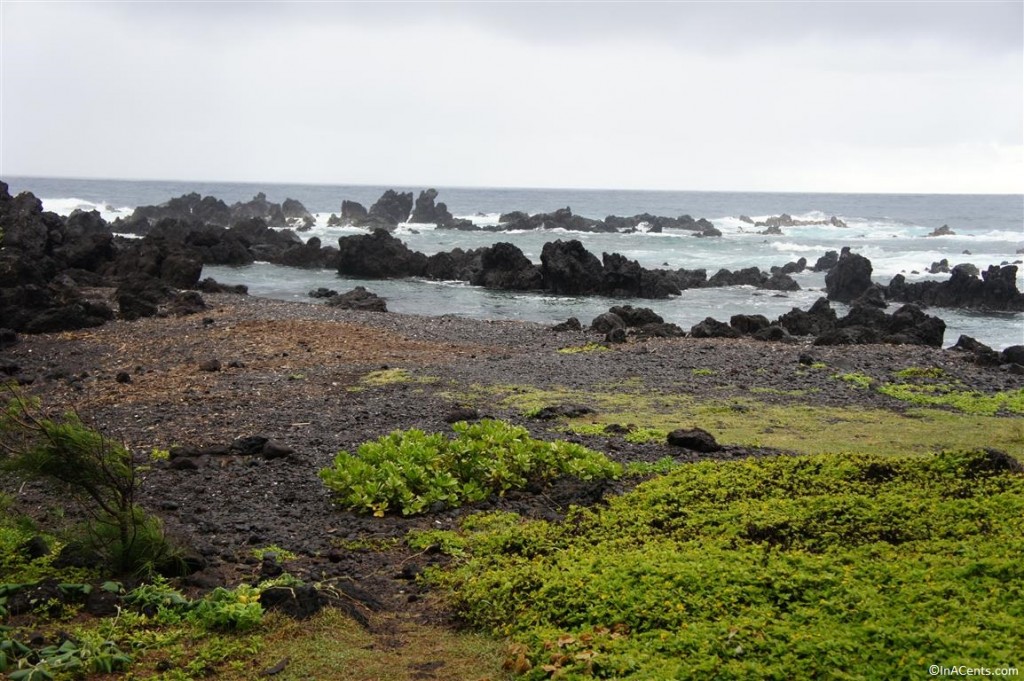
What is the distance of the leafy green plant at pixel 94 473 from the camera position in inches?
259

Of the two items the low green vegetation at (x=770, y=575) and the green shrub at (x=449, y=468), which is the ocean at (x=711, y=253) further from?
the low green vegetation at (x=770, y=575)

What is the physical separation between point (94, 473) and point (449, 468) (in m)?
3.39

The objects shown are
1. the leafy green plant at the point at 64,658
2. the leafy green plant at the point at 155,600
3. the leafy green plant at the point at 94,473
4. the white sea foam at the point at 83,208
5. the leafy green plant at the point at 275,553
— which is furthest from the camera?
the white sea foam at the point at 83,208

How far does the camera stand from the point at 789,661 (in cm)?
480

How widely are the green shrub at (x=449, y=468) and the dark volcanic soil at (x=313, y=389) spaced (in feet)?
0.66

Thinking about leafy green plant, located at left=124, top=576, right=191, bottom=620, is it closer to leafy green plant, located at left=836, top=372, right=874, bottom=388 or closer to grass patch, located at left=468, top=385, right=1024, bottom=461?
grass patch, located at left=468, top=385, right=1024, bottom=461

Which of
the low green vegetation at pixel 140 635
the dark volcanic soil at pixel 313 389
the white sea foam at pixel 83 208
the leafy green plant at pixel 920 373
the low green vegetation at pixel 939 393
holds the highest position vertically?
the white sea foam at pixel 83 208

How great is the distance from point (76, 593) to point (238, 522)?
83.9 inches

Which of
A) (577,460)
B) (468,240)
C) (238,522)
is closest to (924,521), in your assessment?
(577,460)

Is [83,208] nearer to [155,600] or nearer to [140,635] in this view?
[155,600]

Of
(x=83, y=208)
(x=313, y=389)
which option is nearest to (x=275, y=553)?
(x=313, y=389)

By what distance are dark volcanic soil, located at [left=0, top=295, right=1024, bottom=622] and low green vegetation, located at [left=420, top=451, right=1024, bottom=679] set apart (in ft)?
3.09

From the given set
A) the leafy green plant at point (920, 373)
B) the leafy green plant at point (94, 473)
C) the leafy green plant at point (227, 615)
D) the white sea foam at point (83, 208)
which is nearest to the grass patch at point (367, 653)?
the leafy green plant at point (227, 615)

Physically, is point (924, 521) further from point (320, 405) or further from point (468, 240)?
point (468, 240)
